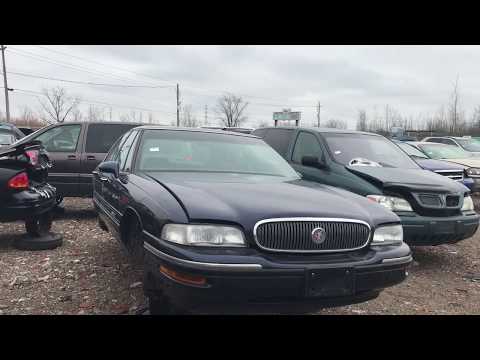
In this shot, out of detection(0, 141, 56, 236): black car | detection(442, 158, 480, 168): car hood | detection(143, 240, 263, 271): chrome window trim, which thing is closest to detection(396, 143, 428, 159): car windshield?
detection(442, 158, 480, 168): car hood

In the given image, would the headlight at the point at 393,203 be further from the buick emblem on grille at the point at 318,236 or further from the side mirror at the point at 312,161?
the buick emblem on grille at the point at 318,236

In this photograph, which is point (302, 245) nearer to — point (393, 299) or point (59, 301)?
point (393, 299)

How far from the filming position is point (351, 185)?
530 cm

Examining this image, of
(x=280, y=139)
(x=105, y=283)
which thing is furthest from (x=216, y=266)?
(x=280, y=139)

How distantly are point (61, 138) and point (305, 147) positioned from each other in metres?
4.37

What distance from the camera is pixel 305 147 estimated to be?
6.41 meters

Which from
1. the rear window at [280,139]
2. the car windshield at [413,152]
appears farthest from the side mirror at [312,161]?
the car windshield at [413,152]

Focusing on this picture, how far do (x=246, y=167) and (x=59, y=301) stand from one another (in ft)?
6.91

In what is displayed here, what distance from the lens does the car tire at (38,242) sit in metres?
5.06

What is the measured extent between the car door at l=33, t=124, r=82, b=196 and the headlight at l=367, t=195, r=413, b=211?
5050 millimetres

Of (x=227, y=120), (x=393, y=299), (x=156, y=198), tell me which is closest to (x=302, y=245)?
(x=156, y=198)

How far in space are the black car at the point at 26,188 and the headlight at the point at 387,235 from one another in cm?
397

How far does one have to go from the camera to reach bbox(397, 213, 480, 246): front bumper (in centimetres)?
472

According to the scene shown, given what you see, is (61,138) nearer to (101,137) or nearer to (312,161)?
(101,137)
